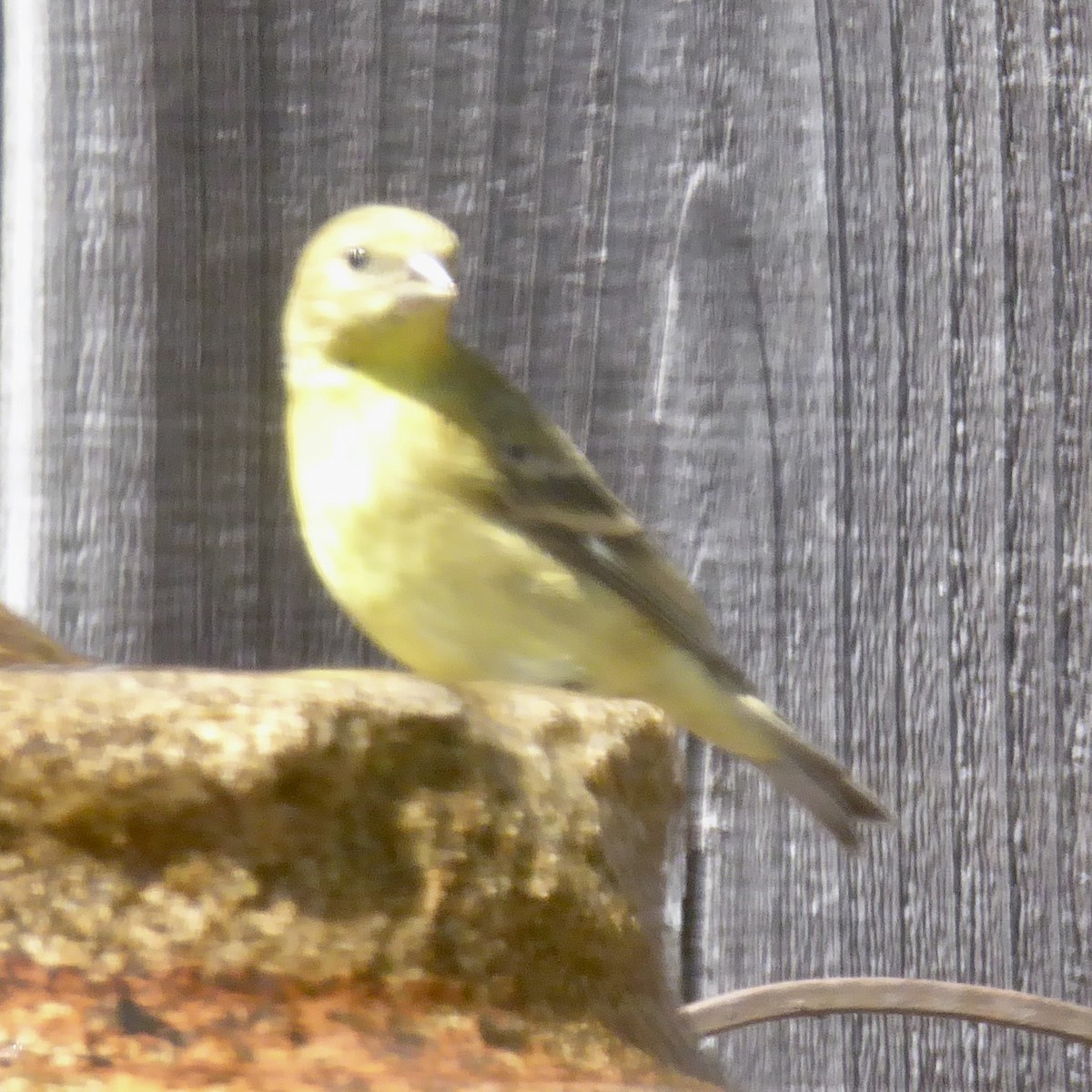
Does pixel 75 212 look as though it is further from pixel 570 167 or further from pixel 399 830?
pixel 399 830

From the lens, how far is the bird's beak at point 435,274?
8.38 feet

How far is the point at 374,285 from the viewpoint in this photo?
288 cm

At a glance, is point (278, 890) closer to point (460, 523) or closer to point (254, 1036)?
point (254, 1036)

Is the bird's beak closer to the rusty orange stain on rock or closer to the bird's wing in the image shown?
the bird's wing

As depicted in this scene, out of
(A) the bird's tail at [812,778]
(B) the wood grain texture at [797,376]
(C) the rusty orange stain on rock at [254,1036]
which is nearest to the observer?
(C) the rusty orange stain on rock at [254,1036]

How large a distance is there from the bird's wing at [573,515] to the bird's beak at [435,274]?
0.64 ft

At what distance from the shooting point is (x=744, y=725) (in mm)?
2650

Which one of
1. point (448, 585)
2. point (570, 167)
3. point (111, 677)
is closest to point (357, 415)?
point (448, 585)

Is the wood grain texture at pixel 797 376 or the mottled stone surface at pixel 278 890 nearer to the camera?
the mottled stone surface at pixel 278 890

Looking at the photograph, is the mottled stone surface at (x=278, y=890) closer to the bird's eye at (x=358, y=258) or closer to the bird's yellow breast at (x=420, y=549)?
the bird's yellow breast at (x=420, y=549)

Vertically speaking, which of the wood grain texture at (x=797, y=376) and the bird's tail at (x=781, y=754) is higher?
the wood grain texture at (x=797, y=376)

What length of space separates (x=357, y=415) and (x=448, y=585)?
344mm

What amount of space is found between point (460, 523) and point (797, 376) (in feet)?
1.91

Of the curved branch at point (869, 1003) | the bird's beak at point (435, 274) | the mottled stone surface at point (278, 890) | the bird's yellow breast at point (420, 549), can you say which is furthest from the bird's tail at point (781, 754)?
the mottled stone surface at point (278, 890)
